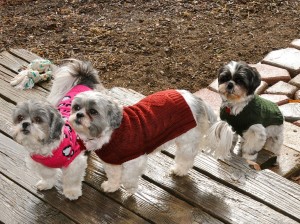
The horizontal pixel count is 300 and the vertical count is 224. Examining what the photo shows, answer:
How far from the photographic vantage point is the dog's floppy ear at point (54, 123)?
366 centimetres

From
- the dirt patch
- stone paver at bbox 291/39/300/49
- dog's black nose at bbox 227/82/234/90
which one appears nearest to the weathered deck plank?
dog's black nose at bbox 227/82/234/90

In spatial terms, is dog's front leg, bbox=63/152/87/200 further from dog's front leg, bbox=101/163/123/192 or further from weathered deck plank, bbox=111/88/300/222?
weathered deck plank, bbox=111/88/300/222

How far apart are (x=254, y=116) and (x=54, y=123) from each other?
195cm

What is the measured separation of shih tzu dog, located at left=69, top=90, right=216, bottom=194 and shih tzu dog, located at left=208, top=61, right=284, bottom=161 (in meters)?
0.40

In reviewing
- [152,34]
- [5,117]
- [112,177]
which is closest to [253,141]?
[112,177]

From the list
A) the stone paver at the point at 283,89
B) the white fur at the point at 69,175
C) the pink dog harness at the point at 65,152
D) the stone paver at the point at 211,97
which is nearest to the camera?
the pink dog harness at the point at 65,152

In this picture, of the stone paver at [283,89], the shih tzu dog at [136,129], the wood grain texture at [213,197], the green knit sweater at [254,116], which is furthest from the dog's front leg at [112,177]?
the stone paver at [283,89]

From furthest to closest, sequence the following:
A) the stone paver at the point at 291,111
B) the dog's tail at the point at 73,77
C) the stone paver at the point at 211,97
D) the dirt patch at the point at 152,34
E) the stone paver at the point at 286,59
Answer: the dirt patch at the point at 152,34 < the stone paver at the point at 286,59 < the stone paver at the point at 211,97 < the stone paver at the point at 291,111 < the dog's tail at the point at 73,77

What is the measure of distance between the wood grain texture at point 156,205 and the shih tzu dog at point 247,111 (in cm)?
65

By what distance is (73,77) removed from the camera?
4527 millimetres

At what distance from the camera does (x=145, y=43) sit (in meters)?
7.24

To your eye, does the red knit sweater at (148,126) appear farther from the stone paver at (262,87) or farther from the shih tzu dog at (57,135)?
the stone paver at (262,87)

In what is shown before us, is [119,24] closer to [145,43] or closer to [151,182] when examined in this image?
[145,43]

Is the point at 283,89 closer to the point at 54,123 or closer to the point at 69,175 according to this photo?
the point at 69,175
